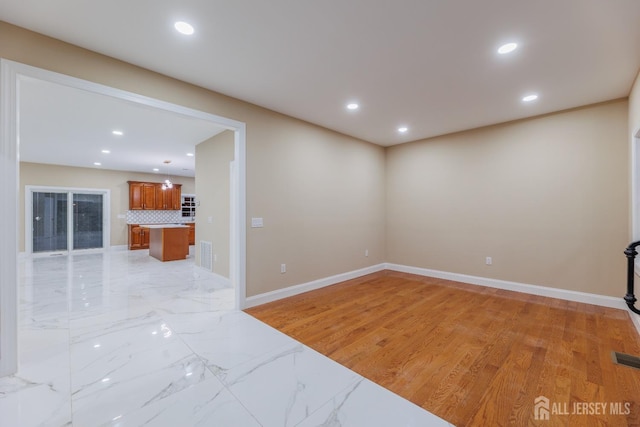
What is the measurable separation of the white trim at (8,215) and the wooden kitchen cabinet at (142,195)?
820cm

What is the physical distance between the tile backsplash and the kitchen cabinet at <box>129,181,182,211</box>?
24cm

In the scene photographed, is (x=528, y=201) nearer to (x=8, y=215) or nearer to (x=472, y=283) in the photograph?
(x=472, y=283)

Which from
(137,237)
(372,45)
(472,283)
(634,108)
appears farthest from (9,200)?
(137,237)

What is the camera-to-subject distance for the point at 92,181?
8.66m

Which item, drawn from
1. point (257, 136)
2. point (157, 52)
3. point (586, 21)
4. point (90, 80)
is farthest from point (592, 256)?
point (90, 80)

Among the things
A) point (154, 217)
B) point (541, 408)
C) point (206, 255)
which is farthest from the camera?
point (154, 217)

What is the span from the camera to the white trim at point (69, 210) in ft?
24.9

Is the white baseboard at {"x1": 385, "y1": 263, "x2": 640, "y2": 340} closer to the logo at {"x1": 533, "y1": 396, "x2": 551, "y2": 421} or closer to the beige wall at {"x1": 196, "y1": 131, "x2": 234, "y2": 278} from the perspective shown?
the logo at {"x1": 533, "y1": 396, "x2": 551, "y2": 421}

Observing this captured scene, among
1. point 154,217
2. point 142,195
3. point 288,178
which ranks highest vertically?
point 142,195

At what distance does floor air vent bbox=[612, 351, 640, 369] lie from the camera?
226 centimetres

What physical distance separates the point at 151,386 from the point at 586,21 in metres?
4.34

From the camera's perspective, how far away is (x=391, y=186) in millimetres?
6004

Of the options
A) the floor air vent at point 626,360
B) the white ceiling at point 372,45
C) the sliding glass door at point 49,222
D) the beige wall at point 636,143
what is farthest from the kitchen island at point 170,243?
the beige wall at point 636,143

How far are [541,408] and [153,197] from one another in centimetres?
1100
